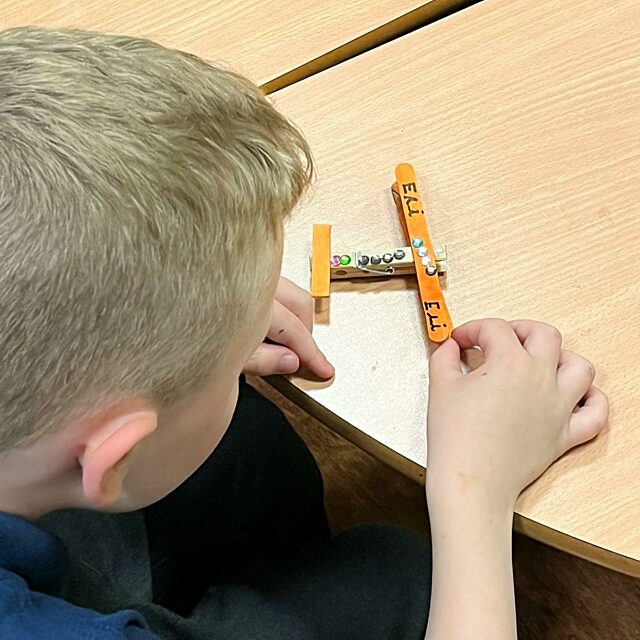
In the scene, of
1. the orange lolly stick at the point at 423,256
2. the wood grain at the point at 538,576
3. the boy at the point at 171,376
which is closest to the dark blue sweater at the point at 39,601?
the boy at the point at 171,376

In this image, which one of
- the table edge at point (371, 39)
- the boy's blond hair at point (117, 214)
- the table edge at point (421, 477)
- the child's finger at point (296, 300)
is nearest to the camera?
the boy's blond hair at point (117, 214)

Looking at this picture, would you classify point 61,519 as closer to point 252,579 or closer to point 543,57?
point 252,579

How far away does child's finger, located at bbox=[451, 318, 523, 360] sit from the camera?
0.62 meters

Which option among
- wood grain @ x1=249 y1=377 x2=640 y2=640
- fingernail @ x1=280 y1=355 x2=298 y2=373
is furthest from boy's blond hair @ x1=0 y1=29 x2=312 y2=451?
wood grain @ x1=249 y1=377 x2=640 y2=640

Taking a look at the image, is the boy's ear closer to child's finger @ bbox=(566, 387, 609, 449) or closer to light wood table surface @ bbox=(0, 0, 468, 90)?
child's finger @ bbox=(566, 387, 609, 449)

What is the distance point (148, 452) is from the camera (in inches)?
20.3

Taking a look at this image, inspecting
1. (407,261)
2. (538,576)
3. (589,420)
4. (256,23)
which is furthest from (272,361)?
(538,576)

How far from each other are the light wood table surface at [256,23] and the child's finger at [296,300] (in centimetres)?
21

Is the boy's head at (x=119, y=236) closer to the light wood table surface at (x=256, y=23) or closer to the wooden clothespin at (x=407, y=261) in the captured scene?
the wooden clothespin at (x=407, y=261)

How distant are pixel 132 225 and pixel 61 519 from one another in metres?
0.39

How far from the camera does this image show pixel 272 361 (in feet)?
2.10

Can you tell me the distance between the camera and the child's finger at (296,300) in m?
0.65

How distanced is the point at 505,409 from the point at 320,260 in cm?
18

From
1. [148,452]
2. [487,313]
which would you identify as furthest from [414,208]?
[148,452]
